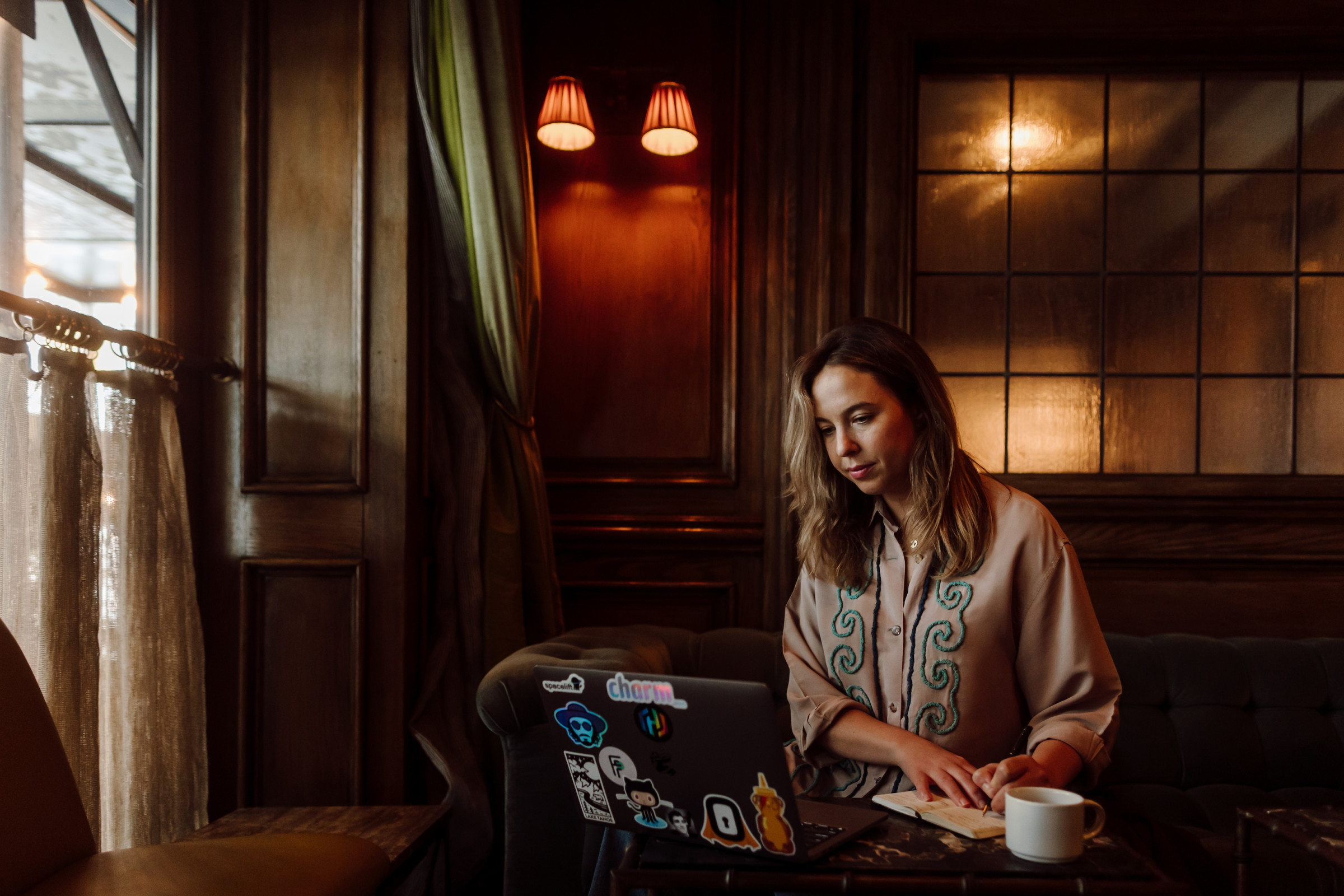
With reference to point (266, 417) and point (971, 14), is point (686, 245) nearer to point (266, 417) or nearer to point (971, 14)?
point (971, 14)

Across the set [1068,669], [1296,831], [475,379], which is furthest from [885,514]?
[475,379]

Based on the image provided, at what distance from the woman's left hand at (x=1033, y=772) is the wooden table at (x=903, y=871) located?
121 millimetres

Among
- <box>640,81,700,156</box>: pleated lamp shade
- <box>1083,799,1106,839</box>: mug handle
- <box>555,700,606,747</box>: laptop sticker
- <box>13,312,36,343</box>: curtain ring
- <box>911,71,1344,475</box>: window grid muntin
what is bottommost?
<box>1083,799,1106,839</box>: mug handle

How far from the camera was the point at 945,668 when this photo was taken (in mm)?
1370

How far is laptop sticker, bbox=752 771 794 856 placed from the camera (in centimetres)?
90

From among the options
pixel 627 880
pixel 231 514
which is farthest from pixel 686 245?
pixel 627 880

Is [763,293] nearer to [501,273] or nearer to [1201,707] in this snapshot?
[501,273]

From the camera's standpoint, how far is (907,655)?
1.40 meters

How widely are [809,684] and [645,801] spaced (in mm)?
538

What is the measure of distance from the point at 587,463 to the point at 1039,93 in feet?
6.15

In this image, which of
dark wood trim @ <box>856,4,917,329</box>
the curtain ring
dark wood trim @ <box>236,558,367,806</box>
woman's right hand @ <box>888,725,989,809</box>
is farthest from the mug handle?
dark wood trim @ <box>856,4,917,329</box>

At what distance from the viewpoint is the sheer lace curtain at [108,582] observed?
1.57 metres

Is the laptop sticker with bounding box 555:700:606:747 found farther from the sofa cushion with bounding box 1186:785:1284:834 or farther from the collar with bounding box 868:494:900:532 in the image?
the sofa cushion with bounding box 1186:785:1284:834

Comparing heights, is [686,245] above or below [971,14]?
below
